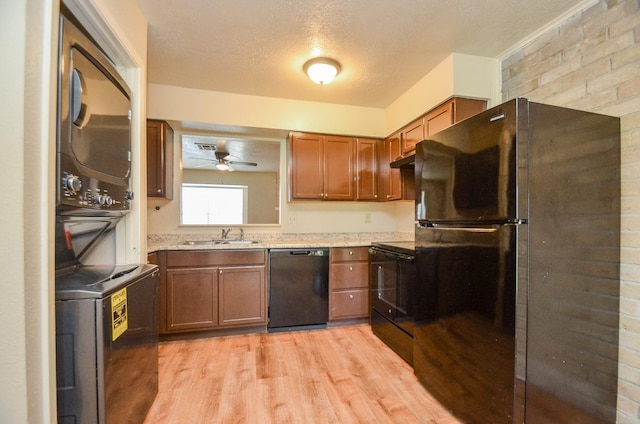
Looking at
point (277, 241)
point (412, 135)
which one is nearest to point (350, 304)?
point (277, 241)

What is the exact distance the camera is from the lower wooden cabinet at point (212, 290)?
99.3 inches

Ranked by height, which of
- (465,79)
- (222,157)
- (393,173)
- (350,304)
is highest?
(465,79)

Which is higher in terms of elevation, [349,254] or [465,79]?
[465,79]

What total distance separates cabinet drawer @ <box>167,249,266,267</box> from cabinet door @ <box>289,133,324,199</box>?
0.83m

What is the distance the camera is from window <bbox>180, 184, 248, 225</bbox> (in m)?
3.10

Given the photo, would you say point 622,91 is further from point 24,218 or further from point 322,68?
point 24,218

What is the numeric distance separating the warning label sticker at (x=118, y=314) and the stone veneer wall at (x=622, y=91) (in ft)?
8.35

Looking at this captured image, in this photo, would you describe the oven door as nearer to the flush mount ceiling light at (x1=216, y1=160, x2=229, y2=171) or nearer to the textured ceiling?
the textured ceiling

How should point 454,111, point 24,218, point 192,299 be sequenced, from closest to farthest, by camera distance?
point 24,218 → point 454,111 → point 192,299

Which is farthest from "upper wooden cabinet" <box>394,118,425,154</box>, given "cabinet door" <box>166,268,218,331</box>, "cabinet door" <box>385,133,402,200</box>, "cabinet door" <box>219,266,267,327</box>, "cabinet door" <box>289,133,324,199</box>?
"cabinet door" <box>166,268,218,331</box>

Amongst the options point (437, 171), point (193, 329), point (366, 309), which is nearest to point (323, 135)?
point (437, 171)

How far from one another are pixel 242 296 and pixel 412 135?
2405 millimetres

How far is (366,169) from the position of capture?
3316 mm

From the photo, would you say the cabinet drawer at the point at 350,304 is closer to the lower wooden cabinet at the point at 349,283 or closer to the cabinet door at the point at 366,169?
the lower wooden cabinet at the point at 349,283
